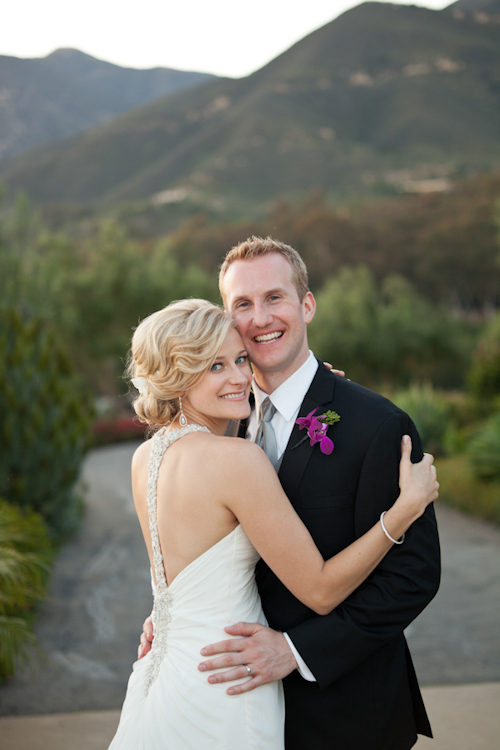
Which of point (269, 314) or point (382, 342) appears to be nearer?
point (269, 314)

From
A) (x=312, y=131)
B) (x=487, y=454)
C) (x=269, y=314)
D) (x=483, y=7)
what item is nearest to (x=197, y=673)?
(x=269, y=314)

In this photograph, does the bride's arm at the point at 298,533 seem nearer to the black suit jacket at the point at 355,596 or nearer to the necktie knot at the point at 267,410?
the black suit jacket at the point at 355,596

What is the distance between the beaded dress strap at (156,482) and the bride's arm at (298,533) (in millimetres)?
290

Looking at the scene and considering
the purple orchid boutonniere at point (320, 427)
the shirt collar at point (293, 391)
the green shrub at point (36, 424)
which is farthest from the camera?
the green shrub at point (36, 424)

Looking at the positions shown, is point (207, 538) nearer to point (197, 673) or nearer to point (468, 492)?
point (197, 673)

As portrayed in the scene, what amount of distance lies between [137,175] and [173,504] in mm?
107148

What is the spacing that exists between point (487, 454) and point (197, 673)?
376 inches

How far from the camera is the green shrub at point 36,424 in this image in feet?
26.8

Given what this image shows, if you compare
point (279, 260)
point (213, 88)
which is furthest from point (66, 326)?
point (213, 88)

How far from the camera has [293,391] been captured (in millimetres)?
2494

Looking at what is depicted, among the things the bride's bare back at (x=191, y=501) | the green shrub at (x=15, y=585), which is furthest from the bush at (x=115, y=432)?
the bride's bare back at (x=191, y=501)

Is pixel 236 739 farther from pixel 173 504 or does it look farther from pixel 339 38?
pixel 339 38

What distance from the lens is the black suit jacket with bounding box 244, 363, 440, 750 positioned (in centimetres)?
211

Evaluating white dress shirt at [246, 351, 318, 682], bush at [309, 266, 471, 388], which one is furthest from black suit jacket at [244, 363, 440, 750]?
bush at [309, 266, 471, 388]
